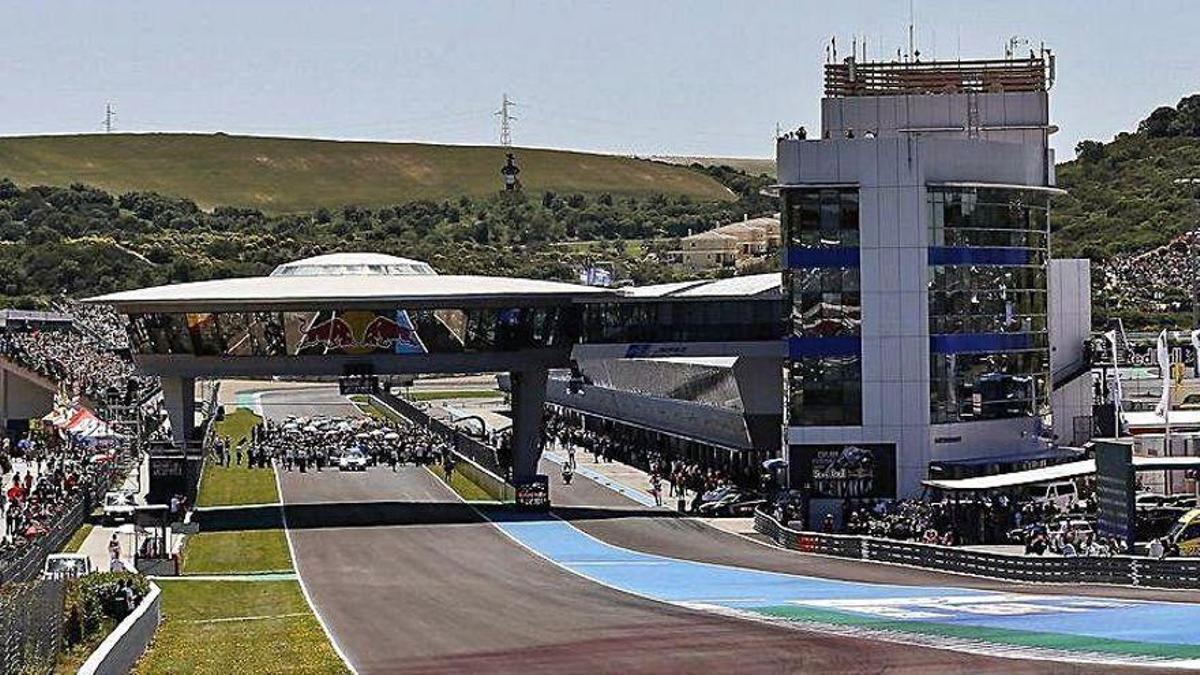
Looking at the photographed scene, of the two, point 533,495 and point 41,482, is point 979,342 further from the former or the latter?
point 41,482

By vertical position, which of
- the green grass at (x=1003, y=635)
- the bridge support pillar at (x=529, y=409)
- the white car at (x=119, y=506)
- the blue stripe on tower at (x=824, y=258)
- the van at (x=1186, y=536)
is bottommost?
the green grass at (x=1003, y=635)

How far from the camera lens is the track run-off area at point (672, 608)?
1484 inches

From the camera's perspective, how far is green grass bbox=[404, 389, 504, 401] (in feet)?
536

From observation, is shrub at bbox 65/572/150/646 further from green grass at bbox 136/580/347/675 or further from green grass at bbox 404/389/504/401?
green grass at bbox 404/389/504/401

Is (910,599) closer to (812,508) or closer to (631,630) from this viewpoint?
(631,630)

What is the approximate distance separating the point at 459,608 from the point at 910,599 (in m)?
9.45

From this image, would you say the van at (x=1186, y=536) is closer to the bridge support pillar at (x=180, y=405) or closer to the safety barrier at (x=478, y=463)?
the safety barrier at (x=478, y=463)

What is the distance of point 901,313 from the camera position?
69000 mm

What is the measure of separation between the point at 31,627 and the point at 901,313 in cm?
4242

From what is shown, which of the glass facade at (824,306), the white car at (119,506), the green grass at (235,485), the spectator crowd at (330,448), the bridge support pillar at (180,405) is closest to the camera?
the glass facade at (824,306)

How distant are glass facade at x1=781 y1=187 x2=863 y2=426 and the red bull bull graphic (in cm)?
1315

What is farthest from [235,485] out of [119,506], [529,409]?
[119,506]

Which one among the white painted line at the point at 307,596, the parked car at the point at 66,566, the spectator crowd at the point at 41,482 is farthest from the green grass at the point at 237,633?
the spectator crowd at the point at 41,482

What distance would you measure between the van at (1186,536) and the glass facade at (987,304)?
15.9 meters
